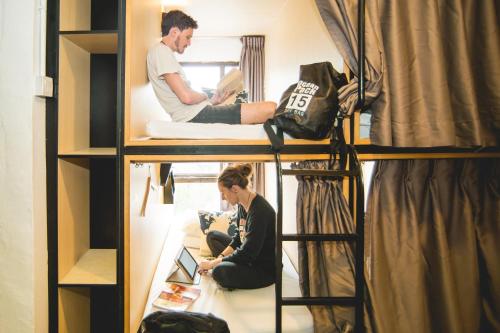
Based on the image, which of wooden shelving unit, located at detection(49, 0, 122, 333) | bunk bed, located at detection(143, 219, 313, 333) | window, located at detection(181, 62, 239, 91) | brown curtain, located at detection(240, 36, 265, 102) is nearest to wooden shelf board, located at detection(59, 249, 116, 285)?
wooden shelving unit, located at detection(49, 0, 122, 333)

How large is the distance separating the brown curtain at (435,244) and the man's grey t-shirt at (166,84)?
1.02m

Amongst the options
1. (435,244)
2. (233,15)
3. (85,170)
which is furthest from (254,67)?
(435,244)

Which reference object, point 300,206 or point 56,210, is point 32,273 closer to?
point 56,210

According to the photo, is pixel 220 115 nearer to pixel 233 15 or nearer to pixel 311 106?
pixel 311 106

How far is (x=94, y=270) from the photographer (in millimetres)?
1655

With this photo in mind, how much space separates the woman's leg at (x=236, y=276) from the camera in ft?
7.54

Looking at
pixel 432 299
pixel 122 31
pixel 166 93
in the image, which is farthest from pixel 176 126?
pixel 432 299

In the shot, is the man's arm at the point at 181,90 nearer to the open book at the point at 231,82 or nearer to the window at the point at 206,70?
the open book at the point at 231,82

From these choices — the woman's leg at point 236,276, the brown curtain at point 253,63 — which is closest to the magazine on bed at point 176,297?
the woman's leg at point 236,276

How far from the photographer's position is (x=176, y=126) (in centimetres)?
155

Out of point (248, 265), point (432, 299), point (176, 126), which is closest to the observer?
point (176, 126)

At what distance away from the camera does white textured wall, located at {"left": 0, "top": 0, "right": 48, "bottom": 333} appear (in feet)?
4.67

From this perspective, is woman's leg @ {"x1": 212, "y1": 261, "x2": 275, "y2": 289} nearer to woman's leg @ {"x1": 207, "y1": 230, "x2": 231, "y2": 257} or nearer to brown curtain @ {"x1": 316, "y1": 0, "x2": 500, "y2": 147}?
woman's leg @ {"x1": 207, "y1": 230, "x2": 231, "y2": 257}

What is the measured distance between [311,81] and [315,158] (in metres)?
0.35
